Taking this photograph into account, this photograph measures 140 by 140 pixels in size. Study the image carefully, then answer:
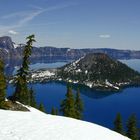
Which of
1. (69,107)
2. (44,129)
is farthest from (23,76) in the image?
(44,129)

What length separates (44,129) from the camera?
23.7 meters

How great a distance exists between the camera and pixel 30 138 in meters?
21.3

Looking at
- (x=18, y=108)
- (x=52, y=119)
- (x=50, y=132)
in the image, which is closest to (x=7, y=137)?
(x=50, y=132)

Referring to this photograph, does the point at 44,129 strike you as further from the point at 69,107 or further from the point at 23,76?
the point at 69,107

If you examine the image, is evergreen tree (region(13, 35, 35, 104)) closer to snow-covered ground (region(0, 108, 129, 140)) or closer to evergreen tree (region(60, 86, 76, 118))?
evergreen tree (region(60, 86, 76, 118))

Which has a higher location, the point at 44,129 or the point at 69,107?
A: the point at 44,129

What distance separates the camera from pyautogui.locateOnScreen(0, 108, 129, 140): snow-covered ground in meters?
21.9

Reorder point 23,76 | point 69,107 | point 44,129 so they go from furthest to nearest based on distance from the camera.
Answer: point 69,107, point 23,76, point 44,129

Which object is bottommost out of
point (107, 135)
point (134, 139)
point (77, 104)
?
point (134, 139)

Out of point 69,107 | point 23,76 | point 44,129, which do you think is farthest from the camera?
point 69,107

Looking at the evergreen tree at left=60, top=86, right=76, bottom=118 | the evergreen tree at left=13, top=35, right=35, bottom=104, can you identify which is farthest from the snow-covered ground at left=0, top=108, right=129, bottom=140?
the evergreen tree at left=60, top=86, right=76, bottom=118

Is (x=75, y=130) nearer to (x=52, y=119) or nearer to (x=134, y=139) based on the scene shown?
(x=52, y=119)

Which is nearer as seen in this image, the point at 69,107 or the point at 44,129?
the point at 44,129

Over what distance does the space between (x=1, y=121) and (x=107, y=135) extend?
836 centimetres
